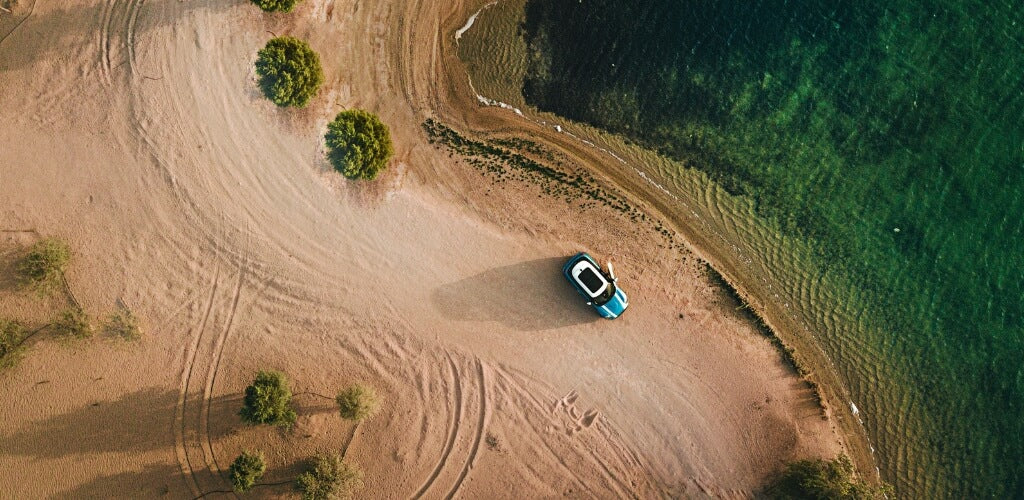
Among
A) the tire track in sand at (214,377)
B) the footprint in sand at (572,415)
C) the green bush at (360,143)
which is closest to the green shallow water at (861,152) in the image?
the green bush at (360,143)

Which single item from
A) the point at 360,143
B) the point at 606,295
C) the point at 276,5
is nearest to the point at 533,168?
the point at 606,295

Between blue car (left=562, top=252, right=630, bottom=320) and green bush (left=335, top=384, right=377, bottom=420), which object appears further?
blue car (left=562, top=252, right=630, bottom=320)

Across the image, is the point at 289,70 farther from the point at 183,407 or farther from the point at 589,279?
the point at 589,279

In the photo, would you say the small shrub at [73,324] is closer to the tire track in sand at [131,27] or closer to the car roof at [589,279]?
the tire track in sand at [131,27]

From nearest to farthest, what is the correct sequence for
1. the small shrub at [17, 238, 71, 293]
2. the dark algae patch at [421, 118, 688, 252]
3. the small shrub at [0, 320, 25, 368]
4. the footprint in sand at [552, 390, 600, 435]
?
the small shrub at [0, 320, 25, 368] → the small shrub at [17, 238, 71, 293] → the footprint in sand at [552, 390, 600, 435] → the dark algae patch at [421, 118, 688, 252]

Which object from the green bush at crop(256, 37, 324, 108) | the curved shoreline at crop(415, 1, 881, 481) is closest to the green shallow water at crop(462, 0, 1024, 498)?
the curved shoreline at crop(415, 1, 881, 481)

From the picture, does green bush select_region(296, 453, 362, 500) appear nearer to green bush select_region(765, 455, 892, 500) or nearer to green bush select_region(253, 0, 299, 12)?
green bush select_region(765, 455, 892, 500)

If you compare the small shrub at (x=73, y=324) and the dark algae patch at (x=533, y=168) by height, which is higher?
the dark algae patch at (x=533, y=168)

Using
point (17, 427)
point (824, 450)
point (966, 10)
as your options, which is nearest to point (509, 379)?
point (824, 450)
